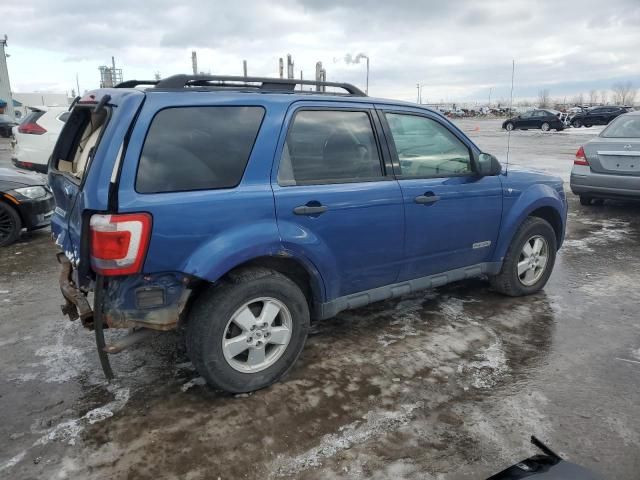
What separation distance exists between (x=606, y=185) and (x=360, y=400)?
6755mm

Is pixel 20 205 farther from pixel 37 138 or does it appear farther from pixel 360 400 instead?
pixel 360 400

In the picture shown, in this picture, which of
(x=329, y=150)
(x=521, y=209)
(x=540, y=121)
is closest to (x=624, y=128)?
(x=521, y=209)

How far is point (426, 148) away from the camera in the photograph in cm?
388

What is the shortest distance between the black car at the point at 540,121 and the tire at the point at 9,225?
32040 mm

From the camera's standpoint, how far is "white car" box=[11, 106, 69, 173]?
32.9ft

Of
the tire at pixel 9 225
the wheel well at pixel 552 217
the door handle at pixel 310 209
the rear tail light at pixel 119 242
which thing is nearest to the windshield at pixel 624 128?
the wheel well at pixel 552 217

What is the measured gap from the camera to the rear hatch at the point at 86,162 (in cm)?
259

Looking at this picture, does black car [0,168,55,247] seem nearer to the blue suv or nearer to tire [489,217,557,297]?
the blue suv

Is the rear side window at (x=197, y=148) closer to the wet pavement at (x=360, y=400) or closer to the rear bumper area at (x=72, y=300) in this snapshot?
the rear bumper area at (x=72, y=300)

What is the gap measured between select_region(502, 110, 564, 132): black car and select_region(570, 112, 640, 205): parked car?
87.0 ft

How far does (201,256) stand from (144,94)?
3.08ft

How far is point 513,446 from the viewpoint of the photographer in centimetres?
263

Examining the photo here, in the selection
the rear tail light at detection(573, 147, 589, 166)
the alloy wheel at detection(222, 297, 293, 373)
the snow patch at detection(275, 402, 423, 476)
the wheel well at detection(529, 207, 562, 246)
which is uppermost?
the rear tail light at detection(573, 147, 589, 166)

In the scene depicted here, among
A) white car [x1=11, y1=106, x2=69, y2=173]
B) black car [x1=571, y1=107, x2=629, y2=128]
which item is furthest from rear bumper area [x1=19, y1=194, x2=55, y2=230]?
black car [x1=571, y1=107, x2=629, y2=128]
